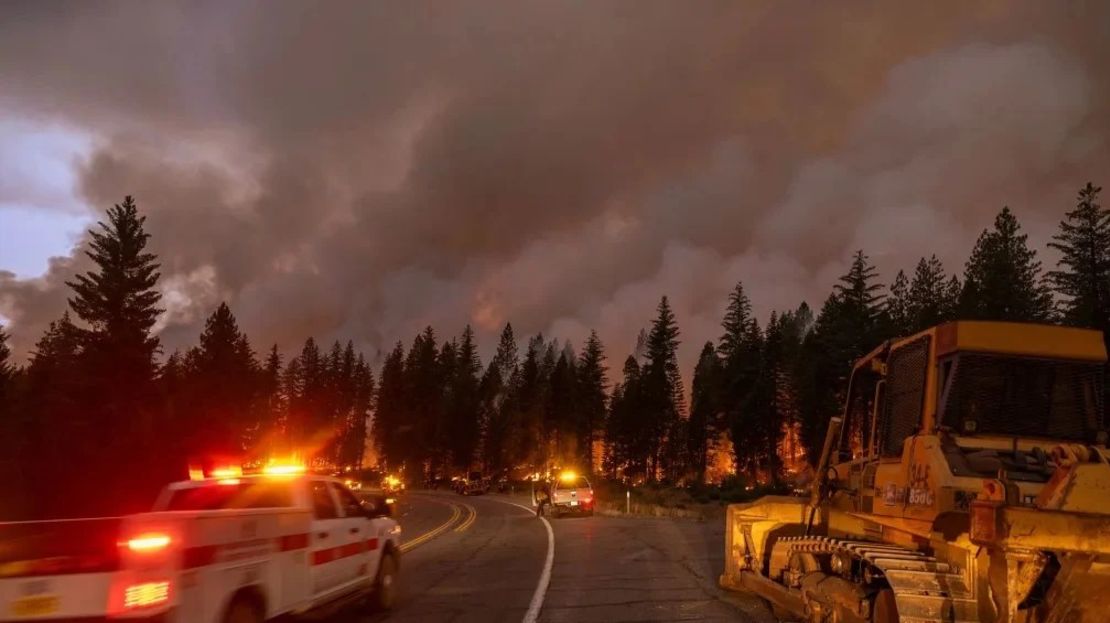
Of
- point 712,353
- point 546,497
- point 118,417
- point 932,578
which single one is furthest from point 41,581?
point 712,353

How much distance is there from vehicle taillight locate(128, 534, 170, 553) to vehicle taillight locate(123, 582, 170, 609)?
0.26 metres

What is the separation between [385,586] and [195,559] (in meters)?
5.53

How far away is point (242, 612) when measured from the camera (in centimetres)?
753

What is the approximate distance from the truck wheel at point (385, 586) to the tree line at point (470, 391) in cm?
690

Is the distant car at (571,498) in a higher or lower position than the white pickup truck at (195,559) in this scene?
lower

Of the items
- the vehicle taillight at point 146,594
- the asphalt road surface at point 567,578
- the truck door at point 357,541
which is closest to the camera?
the vehicle taillight at point 146,594

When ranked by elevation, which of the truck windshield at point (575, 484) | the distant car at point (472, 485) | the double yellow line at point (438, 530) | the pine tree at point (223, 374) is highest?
the pine tree at point (223, 374)

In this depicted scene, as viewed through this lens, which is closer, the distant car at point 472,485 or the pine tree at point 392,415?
the distant car at point 472,485

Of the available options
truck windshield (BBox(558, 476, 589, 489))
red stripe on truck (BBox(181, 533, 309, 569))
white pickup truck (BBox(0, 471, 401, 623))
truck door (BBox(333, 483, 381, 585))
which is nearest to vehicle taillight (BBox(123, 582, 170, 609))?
white pickup truck (BBox(0, 471, 401, 623))

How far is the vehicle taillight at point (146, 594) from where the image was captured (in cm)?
620

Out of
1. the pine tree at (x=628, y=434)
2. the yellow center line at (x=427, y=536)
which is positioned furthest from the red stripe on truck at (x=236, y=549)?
the pine tree at (x=628, y=434)

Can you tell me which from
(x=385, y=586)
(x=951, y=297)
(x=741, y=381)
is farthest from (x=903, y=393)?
(x=741, y=381)

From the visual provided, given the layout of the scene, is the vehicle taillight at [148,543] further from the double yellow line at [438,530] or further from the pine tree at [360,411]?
the pine tree at [360,411]

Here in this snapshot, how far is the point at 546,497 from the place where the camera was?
39094 mm
